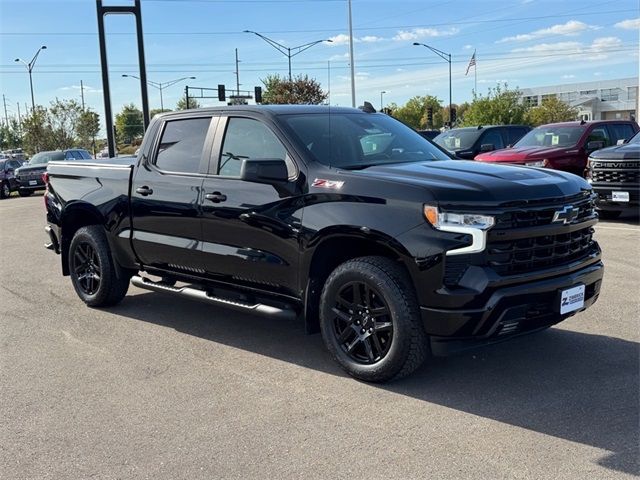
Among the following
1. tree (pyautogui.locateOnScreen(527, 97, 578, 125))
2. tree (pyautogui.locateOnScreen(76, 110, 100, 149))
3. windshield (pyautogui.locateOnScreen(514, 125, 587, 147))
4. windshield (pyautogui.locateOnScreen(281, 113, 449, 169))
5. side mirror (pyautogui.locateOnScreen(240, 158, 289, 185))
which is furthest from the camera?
tree (pyautogui.locateOnScreen(527, 97, 578, 125))

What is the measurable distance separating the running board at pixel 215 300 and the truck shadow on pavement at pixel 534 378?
364mm

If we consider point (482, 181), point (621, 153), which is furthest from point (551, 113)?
point (482, 181)

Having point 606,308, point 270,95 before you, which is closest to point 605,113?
point 270,95

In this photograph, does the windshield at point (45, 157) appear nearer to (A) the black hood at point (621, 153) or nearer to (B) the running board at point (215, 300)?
(A) the black hood at point (621, 153)

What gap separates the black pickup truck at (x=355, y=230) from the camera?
396cm

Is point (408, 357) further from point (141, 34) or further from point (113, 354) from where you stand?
point (141, 34)

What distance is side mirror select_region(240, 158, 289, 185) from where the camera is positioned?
4.62m

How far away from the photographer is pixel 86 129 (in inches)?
2095

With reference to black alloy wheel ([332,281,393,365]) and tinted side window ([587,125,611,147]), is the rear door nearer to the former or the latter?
black alloy wheel ([332,281,393,365])

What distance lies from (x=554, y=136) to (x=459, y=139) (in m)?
Result: 3.00

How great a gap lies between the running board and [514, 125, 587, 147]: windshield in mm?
10311

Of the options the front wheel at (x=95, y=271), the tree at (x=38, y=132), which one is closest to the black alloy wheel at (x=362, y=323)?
the front wheel at (x=95, y=271)

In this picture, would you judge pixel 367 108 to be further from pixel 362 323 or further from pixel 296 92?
pixel 296 92

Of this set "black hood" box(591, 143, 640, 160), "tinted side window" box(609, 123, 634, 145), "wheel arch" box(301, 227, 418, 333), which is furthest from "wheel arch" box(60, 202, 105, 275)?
"tinted side window" box(609, 123, 634, 145)
